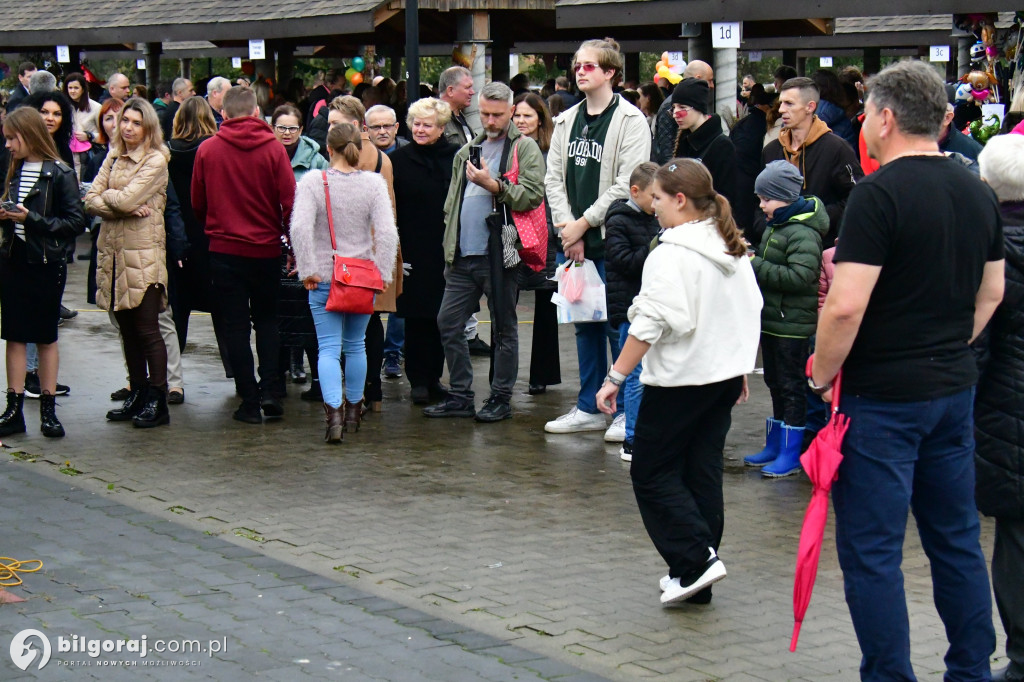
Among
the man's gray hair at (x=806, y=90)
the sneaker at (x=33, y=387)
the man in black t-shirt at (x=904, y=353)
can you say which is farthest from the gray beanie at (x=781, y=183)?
the sneaker at (x=33, y=387)

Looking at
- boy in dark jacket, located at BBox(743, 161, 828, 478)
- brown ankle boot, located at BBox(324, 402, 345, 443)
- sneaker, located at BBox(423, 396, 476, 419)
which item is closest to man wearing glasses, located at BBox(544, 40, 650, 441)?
sneaker, located at BBox(423, 396, 476, 419)

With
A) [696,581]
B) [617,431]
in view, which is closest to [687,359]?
[696,581]

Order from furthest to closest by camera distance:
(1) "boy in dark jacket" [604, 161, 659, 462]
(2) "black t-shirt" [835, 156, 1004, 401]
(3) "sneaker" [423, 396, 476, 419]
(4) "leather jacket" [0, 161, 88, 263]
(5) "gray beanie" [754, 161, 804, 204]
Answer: (3) "sneaker" [423, 396, 476, 419], (4) "leather jacket" [0, 161, 88, 263], (1) "boy in dark jacket" [604, 161, 659, 462], (5) "gray beanie" [754, 161, 804, 204], (2) "black t-shirt" [835, 156, 1004, 401]

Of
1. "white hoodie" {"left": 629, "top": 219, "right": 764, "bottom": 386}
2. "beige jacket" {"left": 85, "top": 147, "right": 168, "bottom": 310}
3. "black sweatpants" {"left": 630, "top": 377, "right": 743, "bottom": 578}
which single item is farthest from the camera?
"beige jacket" {"left": 85, "top": 147, "right": 168, "bottom": 310}

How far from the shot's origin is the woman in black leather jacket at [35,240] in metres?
8.08

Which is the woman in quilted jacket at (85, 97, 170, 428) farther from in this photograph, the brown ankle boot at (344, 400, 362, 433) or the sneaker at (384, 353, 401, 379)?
the sneaker at (384, 353, 401, 379)

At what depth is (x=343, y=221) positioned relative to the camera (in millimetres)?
8125

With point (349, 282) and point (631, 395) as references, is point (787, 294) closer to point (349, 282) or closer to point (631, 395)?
point (631, 395)

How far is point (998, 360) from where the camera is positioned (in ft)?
15.2

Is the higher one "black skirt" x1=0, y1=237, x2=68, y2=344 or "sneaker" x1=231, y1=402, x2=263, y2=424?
"black skirt" x1=0, y1=237, x2=68, y2=344

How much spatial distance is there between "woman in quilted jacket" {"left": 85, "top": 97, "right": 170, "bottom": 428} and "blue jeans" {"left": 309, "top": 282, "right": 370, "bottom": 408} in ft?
3.40

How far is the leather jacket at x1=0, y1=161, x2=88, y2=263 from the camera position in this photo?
26.4 ft

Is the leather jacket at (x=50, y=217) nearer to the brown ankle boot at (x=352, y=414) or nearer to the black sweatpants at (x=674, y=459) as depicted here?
the brown ankle boot at (x=352, y=414)

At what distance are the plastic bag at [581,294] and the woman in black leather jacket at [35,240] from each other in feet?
9.61
